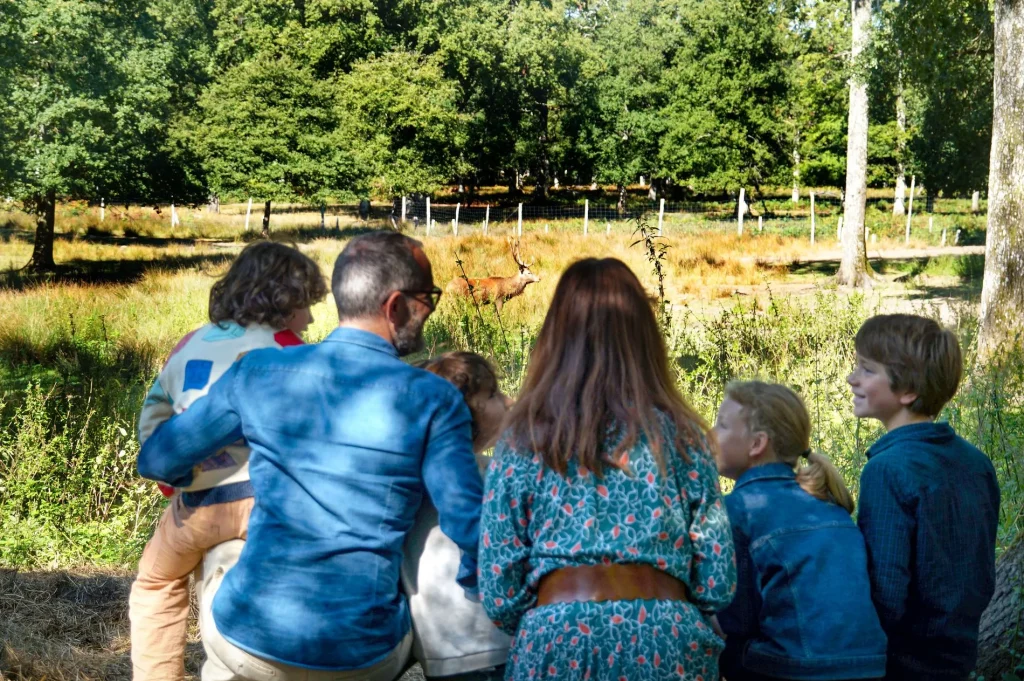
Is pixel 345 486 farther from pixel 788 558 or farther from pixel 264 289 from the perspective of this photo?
pixel 788 558

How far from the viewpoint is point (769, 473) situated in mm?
2279

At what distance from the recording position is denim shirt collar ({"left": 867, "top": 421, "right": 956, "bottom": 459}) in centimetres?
237

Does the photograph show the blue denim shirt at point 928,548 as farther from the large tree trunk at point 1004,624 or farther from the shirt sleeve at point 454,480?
Answer: the shirt sleeve at point 454,480

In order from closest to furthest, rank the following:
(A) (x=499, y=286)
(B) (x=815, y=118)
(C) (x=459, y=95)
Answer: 1. (A) (x=499, y=286)
2. (C) (x=459, y=95)
3. (B) (x=815, y=118)

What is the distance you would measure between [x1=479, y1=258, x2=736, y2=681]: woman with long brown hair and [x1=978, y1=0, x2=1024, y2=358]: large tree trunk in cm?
783

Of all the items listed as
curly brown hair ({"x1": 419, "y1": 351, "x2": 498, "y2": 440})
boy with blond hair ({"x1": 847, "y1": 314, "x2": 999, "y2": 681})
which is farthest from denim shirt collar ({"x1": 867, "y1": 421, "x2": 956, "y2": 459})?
curly brown hair ({"x1": 419, "y1": 351, "x2": 498, "y2": 440})

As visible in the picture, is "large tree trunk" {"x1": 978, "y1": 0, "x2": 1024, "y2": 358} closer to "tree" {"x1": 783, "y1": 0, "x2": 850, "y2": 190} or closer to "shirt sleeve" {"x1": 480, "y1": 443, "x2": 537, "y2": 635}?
"shirt sleeve" {"x1": 480, "y1": 443, "x2": 537, "y2": 635}

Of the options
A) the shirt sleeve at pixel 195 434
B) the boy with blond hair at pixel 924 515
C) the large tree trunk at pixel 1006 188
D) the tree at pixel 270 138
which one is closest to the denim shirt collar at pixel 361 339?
the shirt sleeve at pixel 195 434

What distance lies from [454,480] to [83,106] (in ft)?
69.7

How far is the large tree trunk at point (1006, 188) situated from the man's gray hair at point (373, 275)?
313 inches

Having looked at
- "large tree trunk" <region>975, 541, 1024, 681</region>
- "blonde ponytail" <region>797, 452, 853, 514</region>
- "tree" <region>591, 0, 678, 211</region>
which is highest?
"tree" <region>591, 0, 678, 211</region>

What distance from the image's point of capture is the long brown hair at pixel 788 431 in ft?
7.50

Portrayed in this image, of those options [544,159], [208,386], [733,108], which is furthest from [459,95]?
[208,386]

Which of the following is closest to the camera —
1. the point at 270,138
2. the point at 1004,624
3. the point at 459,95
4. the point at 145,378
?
the point at 1004,624
